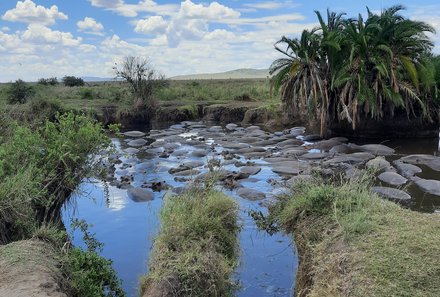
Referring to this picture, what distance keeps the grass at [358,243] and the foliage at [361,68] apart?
1814 cm

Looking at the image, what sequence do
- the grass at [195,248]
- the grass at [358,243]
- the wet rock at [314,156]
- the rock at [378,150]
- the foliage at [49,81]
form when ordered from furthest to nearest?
1. the foliage at [49,81]
2. the rock at [378,150]
3. the wet rock at [314,156]
4. the grass at [195,248]
5. the grass at [358,243]

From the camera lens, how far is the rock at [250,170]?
2159cm

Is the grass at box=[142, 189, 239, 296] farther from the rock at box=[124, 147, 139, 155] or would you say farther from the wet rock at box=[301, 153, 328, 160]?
the rock at box=[124, 147, 139, 155]

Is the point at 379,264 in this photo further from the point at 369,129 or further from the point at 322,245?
the point at 369,129

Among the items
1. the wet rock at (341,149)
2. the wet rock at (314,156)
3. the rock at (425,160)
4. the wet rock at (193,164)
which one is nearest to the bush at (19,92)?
the wet rock at (193,164)

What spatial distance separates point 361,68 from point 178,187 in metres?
14.7

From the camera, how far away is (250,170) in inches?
861

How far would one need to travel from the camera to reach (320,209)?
31.3ft

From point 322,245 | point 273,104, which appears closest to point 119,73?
point 273,104

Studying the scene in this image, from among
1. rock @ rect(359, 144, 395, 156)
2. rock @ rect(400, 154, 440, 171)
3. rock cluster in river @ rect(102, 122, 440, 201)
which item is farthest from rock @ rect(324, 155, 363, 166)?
rock @ rect(400, 154, 440, 171)

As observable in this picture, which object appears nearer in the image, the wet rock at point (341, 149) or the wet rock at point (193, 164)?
the wet rock at point (193, 164)

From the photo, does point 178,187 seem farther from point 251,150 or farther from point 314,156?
point 251,150

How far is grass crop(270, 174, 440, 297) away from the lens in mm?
6668

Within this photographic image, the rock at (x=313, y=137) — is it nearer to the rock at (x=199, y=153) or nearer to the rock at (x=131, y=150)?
the rock at (x=199, y=153)
